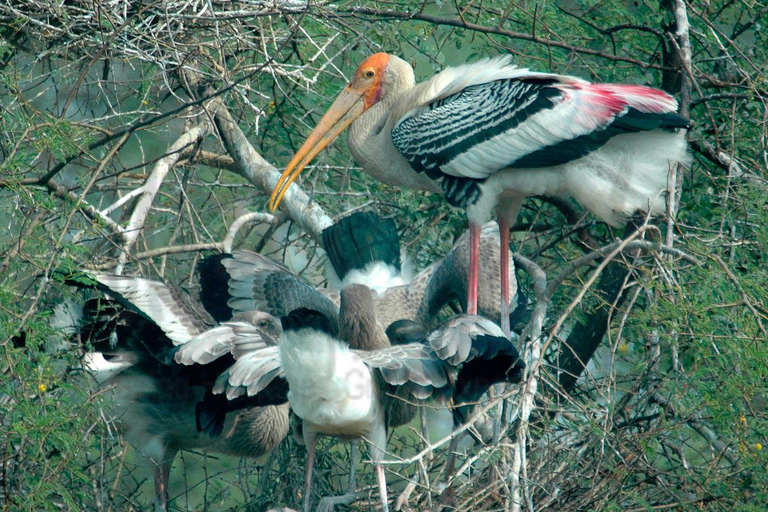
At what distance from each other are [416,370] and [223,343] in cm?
81

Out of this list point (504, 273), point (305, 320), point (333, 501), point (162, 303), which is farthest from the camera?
point (504, 273)

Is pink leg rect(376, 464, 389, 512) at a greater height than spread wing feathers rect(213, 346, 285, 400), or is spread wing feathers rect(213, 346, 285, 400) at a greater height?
spread wing feathers rect(213, 346, 285, 400)

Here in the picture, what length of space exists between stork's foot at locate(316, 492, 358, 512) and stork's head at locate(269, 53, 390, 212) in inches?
65.4

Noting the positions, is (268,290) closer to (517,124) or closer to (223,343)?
(223,343)

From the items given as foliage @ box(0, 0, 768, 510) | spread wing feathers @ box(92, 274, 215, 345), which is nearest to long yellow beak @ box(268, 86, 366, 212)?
foliage @ box(0, 0, 768, 510)

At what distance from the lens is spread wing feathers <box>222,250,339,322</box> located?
5789 mm

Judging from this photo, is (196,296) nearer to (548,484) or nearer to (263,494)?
(263,494)

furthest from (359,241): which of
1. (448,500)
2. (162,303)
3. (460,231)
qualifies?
(448,500)

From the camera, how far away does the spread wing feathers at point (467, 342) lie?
4223 mm

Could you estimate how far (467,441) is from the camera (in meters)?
6.18

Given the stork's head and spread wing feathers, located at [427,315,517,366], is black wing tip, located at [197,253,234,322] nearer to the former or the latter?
the stork's head

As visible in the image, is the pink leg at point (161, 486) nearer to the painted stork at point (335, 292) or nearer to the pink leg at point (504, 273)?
the painted stork at point (335, 292)

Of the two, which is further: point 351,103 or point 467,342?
point 351,103

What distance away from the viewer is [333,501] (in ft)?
15.5
